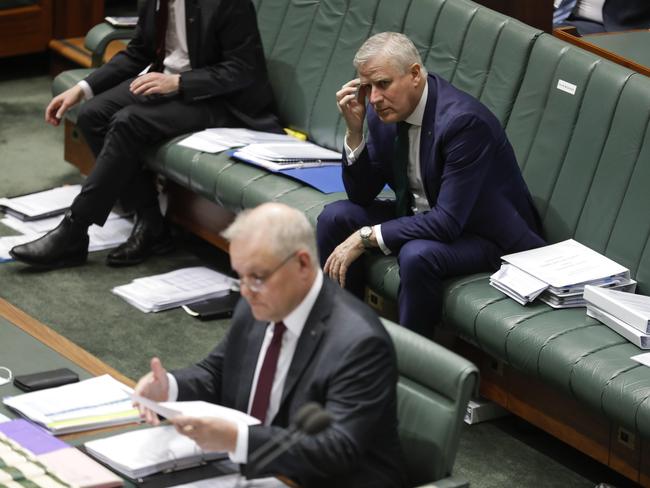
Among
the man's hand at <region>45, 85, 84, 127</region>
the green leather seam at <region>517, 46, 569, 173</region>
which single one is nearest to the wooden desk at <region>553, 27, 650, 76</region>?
the green leather seam at <region>517, 46, 569, 173</region>

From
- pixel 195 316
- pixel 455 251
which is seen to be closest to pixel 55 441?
pixel 455 251

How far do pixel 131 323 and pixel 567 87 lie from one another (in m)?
1.72

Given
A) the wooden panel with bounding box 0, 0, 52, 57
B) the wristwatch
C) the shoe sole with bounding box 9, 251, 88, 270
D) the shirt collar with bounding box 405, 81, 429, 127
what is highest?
the shirt collar with bounding box 405, 81, 429, 127

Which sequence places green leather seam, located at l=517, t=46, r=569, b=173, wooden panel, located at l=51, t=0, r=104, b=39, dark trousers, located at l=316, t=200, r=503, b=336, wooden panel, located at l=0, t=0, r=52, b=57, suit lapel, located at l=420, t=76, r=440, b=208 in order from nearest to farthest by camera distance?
dark trousers, located at l=316, t=200, r=503, b=336
suit lapel, located at l=420, t=76, r=440, b=208
green leather seam, located at l=517, t=46, r=569, b=173
wooden panel, located at l=0, t=0, r=52, b=57
wooden panel, located at l=51, t=0, r=104, b=39

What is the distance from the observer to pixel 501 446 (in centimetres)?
418

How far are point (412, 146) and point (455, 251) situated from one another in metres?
0.39

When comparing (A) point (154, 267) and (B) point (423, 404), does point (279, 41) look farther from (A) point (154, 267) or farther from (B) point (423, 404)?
(B) point (423, 404)

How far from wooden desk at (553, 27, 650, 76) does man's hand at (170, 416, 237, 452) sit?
9.01 ft

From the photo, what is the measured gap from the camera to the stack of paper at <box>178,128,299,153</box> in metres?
5.22

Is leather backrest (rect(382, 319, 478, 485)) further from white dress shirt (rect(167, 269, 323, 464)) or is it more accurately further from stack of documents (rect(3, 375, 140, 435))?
stack of documents (rect(3, 375, 140, 435))

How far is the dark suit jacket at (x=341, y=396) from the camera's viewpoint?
2.57 metres

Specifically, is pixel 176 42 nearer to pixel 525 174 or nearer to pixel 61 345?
pixel 525 174

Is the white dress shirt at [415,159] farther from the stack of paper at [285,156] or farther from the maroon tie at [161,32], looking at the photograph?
the maroon tie at [161,32]

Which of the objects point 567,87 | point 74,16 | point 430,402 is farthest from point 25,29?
point 430,402
